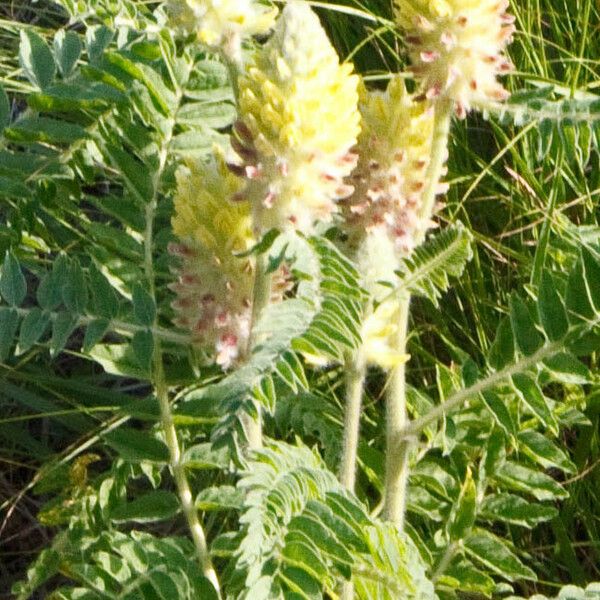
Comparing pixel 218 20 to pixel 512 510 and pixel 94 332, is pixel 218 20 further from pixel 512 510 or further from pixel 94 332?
pixel 512 510

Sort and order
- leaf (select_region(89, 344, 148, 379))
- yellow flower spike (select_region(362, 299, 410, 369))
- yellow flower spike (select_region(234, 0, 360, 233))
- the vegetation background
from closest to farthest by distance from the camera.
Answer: yellow flower spike (select_region(234, 0, 360, 233)) < yellow flower spike (select_region(362, 299, 410, 369)) < leaf (select_region(89, 344, 148, 379)) < the vegetation background

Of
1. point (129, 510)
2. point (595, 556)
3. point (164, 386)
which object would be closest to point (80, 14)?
point (164, 386)

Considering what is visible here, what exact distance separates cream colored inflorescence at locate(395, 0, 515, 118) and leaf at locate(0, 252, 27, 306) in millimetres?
550

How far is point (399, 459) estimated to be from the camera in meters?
1.53

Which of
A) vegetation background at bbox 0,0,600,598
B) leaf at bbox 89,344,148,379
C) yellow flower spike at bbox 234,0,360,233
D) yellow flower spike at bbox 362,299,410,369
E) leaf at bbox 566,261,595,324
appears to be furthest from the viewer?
vegetation background at bbox 0,0,600,598

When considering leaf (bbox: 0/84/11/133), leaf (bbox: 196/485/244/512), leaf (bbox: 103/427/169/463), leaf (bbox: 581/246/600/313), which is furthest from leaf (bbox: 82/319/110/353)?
leaf (bbox: 581/246/600/313)

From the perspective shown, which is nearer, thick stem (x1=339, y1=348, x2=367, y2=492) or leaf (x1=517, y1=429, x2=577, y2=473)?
thick stem (x1=339, y1=348, x2=367, y2=492)

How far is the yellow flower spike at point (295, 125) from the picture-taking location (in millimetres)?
1269

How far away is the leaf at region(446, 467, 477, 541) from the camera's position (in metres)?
1.62

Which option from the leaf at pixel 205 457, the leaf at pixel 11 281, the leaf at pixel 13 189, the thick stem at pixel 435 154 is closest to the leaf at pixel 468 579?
the leaf at pixel 205 457

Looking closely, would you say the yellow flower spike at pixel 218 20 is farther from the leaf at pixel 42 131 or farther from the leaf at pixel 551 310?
the leaf at pixel 551 310

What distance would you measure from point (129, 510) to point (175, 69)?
0.59 m

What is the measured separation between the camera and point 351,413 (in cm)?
147

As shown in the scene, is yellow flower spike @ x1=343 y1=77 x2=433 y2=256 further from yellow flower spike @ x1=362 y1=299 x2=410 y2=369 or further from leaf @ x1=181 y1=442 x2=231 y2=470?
leaf @ x1=181 y1=442 x2=231 y2=470
